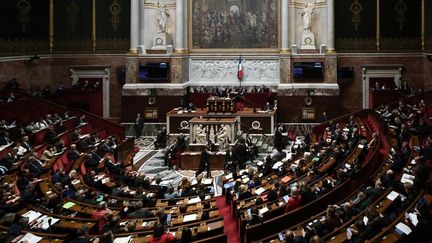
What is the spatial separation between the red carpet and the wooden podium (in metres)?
13.0

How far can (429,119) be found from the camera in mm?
19547

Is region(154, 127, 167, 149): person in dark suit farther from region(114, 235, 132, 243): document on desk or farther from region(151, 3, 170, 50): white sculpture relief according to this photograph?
region(114, 235, 132, 243): document on desk

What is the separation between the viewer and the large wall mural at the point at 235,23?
32781 millimetres

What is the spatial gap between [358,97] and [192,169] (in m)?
13.5

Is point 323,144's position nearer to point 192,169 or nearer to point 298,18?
point 192,169

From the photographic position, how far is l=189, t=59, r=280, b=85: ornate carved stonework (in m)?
32.8

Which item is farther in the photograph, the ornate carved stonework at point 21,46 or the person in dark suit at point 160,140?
the ornate carved stonework at point 21,46

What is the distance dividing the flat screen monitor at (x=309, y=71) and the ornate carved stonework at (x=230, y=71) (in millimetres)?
1377

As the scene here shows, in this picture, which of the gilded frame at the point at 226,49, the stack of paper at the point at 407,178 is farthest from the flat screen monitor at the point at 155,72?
the stack of paper at the point at 407,178

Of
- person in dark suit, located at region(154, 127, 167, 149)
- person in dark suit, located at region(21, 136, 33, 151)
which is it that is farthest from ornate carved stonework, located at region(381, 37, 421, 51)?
person in dark suit, located at region(21, 136, 33, 151)

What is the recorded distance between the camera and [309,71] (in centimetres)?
3158

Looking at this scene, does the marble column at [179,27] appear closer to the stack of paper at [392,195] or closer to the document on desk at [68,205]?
the document on desk at [68,205]

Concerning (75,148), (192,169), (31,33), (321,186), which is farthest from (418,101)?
(31,33)

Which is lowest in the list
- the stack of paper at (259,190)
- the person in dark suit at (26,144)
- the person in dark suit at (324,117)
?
the stack of paper at (259,190)
